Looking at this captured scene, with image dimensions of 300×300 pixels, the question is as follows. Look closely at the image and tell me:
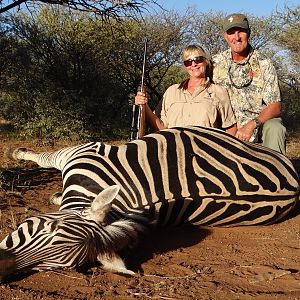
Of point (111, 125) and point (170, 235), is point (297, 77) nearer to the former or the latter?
point (111, 125)

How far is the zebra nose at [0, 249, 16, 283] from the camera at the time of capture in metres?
2.12

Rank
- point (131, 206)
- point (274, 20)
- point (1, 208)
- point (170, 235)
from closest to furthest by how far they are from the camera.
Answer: point (131, 206) < point (170, 235) < point (1, 208) < point (274, 20)

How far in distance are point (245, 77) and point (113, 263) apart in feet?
9.50

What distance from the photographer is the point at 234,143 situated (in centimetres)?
345

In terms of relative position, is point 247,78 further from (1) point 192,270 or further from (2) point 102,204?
(2) point 102,204

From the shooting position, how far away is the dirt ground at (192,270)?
7.55ft

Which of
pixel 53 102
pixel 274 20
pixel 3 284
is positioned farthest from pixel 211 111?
pixel 274 20

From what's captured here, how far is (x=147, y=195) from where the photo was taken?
2918mm

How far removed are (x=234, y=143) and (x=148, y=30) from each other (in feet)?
35.7

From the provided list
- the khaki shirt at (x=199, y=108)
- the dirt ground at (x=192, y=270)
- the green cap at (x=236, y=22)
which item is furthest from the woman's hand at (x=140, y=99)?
the dirt ground at (x=192, y=270)

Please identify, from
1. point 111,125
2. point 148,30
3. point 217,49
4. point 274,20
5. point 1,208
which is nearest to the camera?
point 1,208

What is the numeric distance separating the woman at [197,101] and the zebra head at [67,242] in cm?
182

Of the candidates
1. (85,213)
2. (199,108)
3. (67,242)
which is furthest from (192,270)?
(199,108)

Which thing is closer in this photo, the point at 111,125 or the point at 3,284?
the point at 3,284
